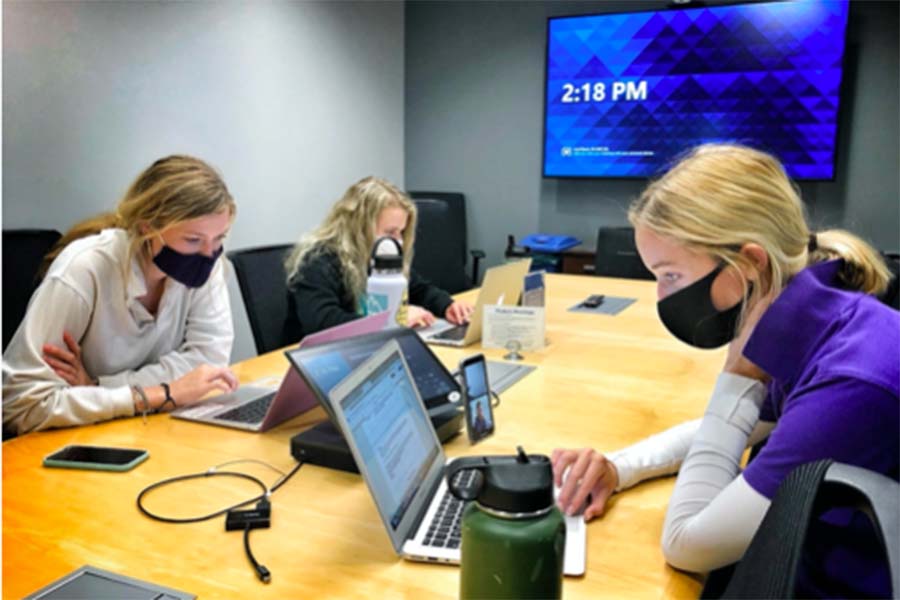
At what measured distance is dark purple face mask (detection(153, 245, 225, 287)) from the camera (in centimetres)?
179

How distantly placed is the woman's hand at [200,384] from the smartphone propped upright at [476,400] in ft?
1.79

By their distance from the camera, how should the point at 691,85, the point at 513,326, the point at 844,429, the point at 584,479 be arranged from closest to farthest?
1. the point at 844,429
2. the point at 584,479
3. the point at 513,326
4. the point at 691,85

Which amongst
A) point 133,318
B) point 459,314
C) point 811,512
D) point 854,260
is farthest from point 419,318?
point 811,512

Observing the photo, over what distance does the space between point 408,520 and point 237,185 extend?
9.82 feet

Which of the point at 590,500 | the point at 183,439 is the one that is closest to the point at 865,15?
the point at 590,500

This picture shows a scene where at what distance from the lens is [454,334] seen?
2.38 m

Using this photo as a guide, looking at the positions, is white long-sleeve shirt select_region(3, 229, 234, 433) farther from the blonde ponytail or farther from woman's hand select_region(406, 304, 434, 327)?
the blonde ponytail

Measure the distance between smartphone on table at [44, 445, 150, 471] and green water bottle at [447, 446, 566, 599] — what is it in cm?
82

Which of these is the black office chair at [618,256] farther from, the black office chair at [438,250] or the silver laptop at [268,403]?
the silver laptop at [268,403]

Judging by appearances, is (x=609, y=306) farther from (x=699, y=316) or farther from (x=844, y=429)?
(x=844, y=429)

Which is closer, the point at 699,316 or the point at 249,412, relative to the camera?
the point at 699,316

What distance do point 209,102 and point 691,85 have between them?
2.64 m

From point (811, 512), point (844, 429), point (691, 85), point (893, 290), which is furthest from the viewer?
point (691, 85)

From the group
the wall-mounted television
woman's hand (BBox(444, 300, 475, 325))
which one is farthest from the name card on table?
the wall-mounted television
